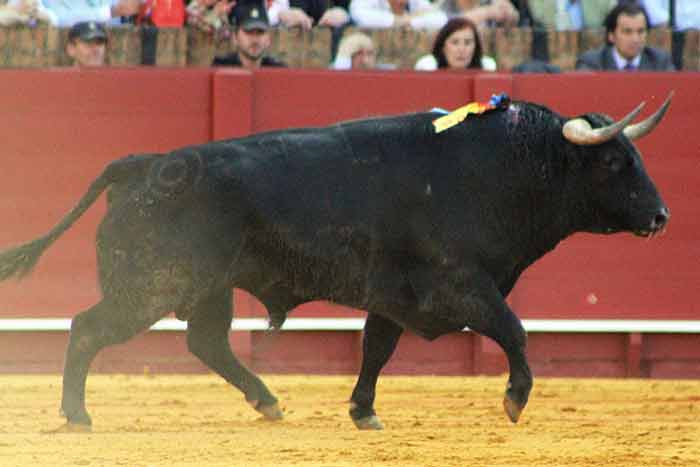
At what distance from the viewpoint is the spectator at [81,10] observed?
1118 centimetres

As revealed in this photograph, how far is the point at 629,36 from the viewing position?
35.7ft

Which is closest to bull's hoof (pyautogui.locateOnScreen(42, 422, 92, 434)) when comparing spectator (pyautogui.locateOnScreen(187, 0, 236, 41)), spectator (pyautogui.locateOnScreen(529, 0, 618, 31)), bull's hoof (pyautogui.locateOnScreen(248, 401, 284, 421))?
bull's hoof (pyautogui.locateOnScreen(248, 401, 284, 421))

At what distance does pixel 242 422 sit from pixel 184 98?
2.99m

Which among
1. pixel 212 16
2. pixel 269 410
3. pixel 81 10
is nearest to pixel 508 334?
pixel 269 410

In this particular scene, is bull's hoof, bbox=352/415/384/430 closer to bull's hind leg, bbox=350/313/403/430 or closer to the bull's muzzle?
bull's hind leg, bbox=350/313/403/430

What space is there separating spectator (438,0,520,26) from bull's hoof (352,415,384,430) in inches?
166

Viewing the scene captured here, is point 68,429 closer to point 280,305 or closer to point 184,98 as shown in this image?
point 280,305

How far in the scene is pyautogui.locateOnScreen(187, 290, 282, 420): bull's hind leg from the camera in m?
8.03

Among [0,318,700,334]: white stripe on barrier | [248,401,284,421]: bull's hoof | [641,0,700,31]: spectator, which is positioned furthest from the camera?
[641,0,700,31]: spectator

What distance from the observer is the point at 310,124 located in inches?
421

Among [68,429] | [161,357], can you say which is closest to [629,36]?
[161,357]

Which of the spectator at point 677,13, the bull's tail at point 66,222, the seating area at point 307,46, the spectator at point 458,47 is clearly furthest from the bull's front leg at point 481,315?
the spectator at point 677,13

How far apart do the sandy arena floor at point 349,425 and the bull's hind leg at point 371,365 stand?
78 millimetres

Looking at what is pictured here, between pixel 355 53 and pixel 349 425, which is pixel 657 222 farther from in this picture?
pixel 355 53
